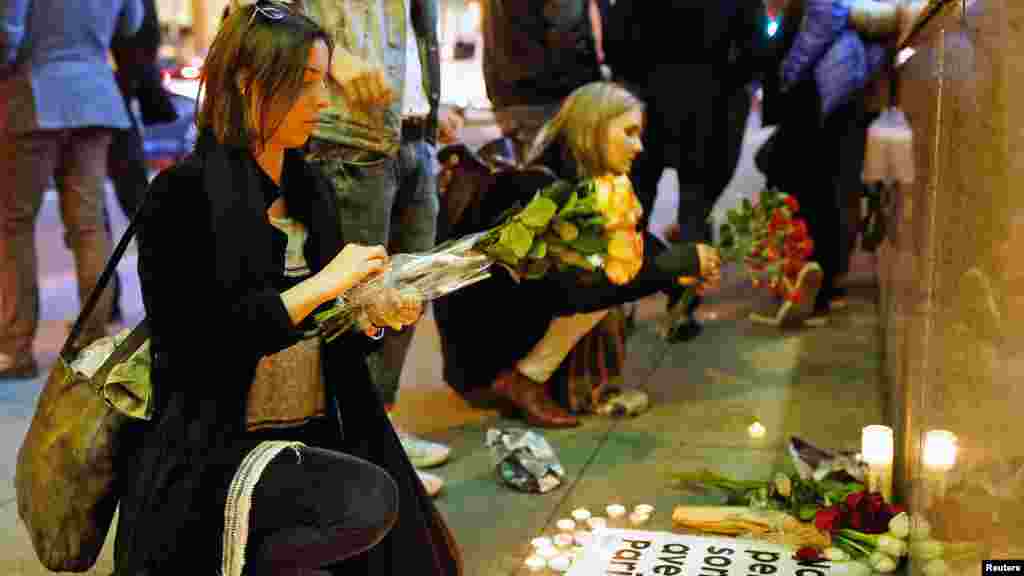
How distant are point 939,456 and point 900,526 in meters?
0.71

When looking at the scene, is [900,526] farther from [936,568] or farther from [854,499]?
[936,568]

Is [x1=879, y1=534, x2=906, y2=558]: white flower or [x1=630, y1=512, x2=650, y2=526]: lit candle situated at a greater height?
[x1=879, y1=534, x2=906, y2=558]: white flower

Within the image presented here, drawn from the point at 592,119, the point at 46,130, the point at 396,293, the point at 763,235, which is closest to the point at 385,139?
the point at 396,293

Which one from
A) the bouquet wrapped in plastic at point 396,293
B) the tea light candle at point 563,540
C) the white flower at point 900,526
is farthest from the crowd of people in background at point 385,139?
the white flower at point 900,526

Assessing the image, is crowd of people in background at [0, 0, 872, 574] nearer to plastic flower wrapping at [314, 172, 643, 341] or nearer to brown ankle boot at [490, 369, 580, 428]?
brown ankle boot at [490, 369, 580, 428]

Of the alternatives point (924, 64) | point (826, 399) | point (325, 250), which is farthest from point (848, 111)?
point (325, 250)

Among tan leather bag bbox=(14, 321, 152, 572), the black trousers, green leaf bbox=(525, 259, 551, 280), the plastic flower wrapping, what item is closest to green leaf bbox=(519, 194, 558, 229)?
the plastic flower wrapping

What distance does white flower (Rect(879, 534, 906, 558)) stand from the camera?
3.47 m

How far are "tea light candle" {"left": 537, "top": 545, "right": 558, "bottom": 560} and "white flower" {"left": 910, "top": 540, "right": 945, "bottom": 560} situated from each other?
0.93 metres

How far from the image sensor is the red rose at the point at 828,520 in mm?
3672

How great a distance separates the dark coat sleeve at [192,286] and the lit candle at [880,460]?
1.87m

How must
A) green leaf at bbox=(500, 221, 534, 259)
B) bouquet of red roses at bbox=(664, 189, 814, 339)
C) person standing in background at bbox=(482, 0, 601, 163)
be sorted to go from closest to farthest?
green leaf at bbox=(500, 221, 534, 259) → bouquet of red roses at bbox=(664, 189, 814, 339) → person standing in background at bbox=(482, 0, 601, 163)

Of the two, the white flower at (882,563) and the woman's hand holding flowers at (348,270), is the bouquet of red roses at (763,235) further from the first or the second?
the woman's hand holding flowers at (348,270)

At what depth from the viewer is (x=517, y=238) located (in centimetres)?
340
